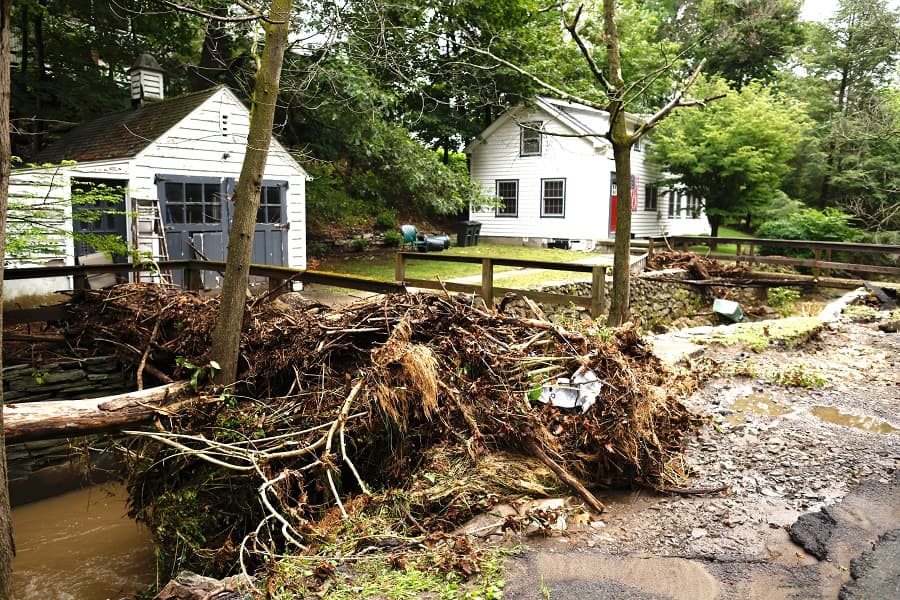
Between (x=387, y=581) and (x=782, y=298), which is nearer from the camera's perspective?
(x=387, y=581)

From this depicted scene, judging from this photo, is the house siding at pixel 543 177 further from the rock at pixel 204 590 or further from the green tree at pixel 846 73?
the rock at pixel 204 590

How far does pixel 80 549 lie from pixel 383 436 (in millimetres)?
2882

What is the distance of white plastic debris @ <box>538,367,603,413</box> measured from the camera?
4.62m

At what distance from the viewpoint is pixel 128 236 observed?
36.4 feet

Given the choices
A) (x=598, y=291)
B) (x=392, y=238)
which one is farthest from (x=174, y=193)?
(x=392, y=238)

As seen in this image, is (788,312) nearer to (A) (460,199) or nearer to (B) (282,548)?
(A) (460,199)

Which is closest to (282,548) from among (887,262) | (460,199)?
(460,199)

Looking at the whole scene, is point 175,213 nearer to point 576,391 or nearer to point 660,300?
point 576,391

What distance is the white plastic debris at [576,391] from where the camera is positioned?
15.2ft

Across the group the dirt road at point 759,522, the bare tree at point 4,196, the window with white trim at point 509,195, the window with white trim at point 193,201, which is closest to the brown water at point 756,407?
the dirt road at point 759,522

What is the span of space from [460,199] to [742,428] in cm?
1329

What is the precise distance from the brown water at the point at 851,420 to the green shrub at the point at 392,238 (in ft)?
58.6

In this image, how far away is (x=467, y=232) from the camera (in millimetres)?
23578

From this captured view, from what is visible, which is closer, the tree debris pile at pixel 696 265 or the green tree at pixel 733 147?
the tree debris pile at pixel 696 265
